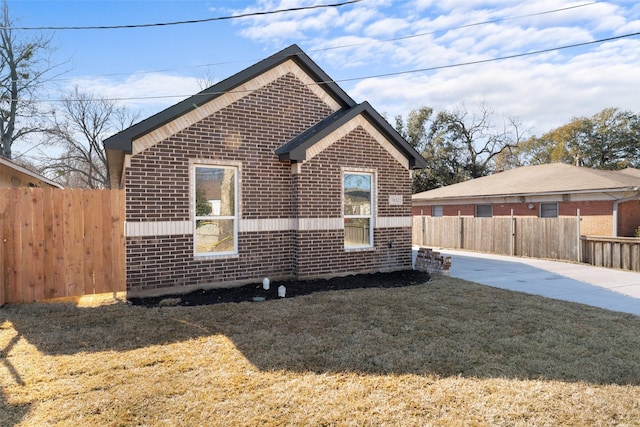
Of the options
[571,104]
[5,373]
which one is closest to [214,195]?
[5,373]

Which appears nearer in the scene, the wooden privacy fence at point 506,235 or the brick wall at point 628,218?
the wooden privacy fence at point 506,235

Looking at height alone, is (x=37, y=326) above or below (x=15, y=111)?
below

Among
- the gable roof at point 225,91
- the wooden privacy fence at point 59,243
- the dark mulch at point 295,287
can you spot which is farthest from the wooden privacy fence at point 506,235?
the wooden privacy fence at point 59,243

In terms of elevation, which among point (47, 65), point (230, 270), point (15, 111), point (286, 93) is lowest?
point (230, 270)

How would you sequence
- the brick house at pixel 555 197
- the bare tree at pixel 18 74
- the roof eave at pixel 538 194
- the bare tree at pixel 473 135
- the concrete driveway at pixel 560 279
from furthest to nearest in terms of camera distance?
the bare tree at pixel 473 135 < the bare tree at pixel 18 74 < the brick house at pixel 555 197 < the roof eave at pixel 538 194 < the concrete driveway at pixel 560 279

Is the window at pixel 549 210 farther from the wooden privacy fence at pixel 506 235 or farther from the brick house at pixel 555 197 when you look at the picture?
the wooden privacy fence at pixel 506 235

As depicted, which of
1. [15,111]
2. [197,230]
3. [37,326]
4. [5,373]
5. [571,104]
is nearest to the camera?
[5,373]

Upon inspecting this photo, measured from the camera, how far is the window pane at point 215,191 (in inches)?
330

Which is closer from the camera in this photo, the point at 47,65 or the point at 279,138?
Answer: the point at 279,138

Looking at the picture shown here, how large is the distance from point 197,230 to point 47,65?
79.7 ft

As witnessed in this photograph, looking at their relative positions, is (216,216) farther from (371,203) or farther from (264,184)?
(371,203)

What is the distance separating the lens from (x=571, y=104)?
1545 inches

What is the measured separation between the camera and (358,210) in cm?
1000

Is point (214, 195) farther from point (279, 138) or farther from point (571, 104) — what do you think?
point (571, 104)
